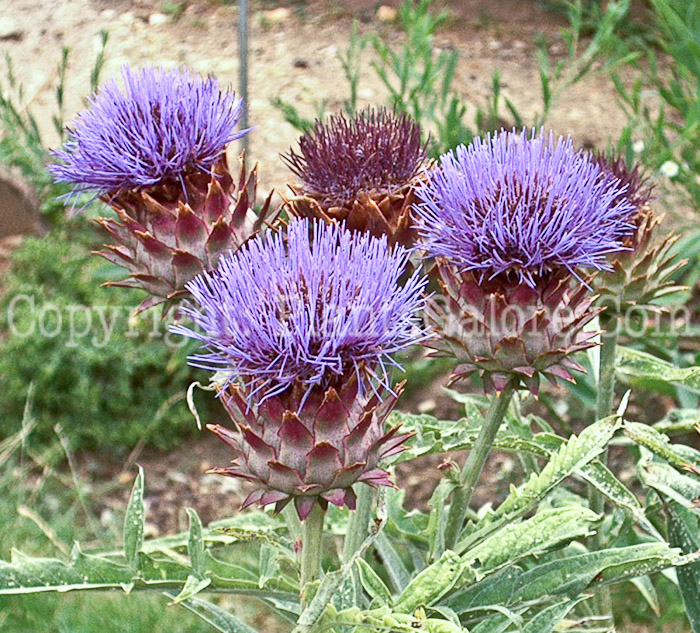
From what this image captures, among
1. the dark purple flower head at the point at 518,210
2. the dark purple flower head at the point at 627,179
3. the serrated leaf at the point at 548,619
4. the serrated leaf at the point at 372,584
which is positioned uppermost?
the dark purple flower head at the point at 518,210

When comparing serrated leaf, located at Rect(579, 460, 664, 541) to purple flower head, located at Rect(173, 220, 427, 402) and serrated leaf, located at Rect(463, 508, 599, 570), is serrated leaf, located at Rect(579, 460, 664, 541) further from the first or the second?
purple flower head, located at Rect(173, 220, 427, 402)

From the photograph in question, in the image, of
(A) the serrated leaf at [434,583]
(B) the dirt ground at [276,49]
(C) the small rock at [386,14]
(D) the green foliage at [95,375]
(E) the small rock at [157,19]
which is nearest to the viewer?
(A) the serrated leaf at [434,583]

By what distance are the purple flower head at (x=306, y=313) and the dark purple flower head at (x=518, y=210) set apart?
10 centimetres

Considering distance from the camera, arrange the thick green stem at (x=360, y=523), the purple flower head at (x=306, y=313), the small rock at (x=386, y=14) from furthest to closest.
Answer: the small rock at (x=386, y=14), the thick green stem at (x=360, y=523), the purple flower head at (x=306, y=313)

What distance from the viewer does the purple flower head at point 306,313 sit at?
2.92 feet

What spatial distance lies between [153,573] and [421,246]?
45 centimetres

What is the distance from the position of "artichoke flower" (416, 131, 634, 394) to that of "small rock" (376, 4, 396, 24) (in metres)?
2.87

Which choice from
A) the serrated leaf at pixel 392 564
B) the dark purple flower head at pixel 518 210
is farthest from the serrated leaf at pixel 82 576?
the dark purple flower head at pixel 518 210

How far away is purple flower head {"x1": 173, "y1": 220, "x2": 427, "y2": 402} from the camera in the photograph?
891 mm

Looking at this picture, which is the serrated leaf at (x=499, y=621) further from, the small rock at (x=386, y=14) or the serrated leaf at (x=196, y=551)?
the small rock at (x=386, y=14)

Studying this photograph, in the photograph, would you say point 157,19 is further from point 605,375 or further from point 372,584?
point 372,584

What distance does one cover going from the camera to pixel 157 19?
3682mm

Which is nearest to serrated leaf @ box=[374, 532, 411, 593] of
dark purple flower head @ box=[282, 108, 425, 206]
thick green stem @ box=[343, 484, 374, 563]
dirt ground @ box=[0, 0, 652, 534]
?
thick green stem @ box=[343, 484, 374, 563]

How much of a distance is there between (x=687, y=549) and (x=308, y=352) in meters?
0.60
